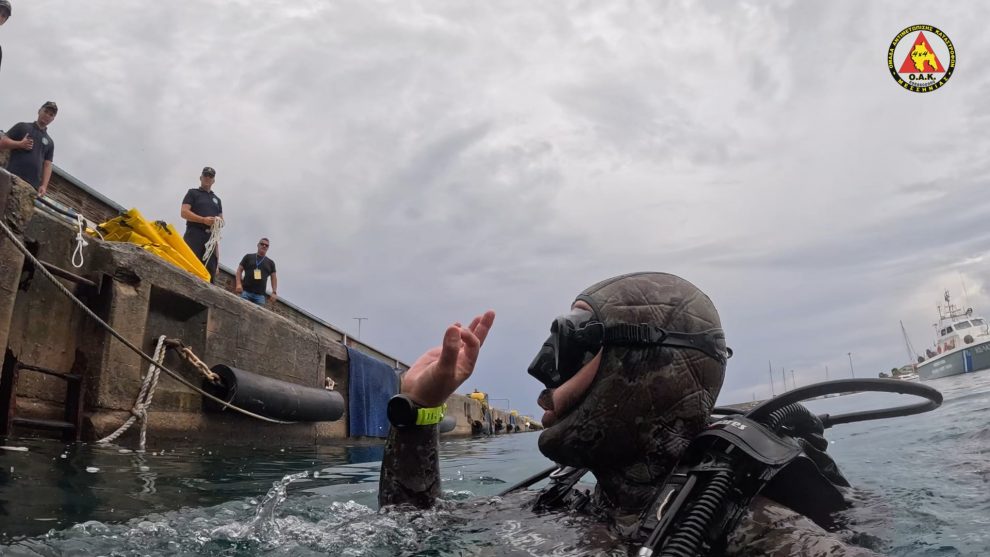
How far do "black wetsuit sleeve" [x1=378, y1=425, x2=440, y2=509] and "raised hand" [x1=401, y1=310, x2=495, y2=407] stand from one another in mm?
173

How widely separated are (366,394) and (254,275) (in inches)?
160

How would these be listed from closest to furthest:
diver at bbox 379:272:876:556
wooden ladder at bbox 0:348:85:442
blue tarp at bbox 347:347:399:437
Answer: diver at bbox 379:272:876:556, wooden ladder at bbox 0:348:85:442, blue tarp at bbox 347:347:399:437

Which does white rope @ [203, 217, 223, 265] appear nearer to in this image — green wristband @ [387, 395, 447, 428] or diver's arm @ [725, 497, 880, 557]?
green wristband @ [387, 395, 447, 428]

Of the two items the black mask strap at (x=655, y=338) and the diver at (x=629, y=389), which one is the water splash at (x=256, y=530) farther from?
the black mask strap at (x=655, y=338)

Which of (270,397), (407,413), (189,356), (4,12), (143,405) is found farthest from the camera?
(270,397)

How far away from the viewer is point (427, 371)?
287 centimetres

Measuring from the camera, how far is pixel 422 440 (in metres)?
2.98

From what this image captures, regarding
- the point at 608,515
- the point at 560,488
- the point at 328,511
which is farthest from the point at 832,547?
the point at 328,511

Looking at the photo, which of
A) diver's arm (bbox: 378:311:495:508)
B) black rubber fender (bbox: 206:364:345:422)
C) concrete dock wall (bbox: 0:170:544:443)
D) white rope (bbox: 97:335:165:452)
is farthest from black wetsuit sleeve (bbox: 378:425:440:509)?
black rubber fender (bbox: 206:364:345:422)

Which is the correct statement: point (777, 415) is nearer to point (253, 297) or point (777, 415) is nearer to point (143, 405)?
point (143, 405)

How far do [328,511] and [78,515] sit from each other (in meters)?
1.10

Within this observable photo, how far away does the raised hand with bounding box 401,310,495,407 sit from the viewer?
2635 mm

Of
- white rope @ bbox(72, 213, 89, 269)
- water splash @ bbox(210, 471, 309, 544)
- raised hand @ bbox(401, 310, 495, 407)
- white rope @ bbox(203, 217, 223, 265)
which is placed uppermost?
white rope @ bbox(203, 217, 223, 265)

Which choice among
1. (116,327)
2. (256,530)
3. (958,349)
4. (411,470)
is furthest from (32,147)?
(958,349)
